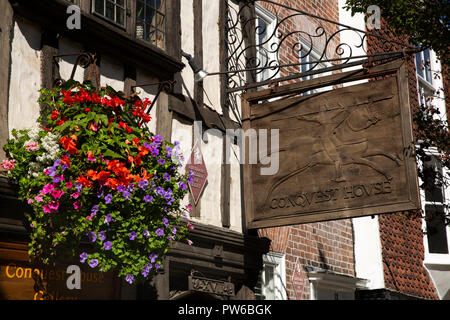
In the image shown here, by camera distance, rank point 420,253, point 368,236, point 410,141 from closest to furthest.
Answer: point 410,141 → point 368,236 → point 420,253

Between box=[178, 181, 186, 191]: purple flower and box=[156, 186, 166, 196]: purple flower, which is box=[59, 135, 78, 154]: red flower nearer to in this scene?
box=[156, 186, 166, 196]: purple flower

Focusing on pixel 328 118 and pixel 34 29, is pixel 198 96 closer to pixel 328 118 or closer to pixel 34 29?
pixel 328 118

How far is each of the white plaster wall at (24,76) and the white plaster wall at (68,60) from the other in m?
0.28

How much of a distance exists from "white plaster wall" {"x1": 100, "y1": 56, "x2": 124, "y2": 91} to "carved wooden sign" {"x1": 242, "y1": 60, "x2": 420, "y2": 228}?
5.48ft

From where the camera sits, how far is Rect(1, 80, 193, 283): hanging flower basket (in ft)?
17.5

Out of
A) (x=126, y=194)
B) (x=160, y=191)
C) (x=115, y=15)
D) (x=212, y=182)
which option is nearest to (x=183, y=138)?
(x=212, y=182)

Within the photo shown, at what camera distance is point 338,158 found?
721cm

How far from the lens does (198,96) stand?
27.6 feet

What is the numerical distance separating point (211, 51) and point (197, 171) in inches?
72.5

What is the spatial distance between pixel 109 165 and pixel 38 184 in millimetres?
616

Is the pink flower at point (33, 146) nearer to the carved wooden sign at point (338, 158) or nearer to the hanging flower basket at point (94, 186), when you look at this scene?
the hanging flower basket at point (94, 186)

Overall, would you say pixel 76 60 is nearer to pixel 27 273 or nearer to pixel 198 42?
pixel 27 273

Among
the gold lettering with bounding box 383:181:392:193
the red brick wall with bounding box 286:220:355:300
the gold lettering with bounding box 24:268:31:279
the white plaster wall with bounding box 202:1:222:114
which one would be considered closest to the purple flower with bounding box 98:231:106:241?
the gold lettering with bounding box 24:268:31:279
